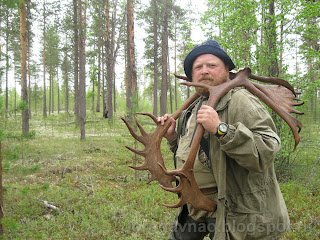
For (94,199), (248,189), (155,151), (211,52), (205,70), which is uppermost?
(211,52)

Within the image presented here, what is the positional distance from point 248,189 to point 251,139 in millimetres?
443

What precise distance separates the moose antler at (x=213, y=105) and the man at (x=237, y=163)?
0.26 feet

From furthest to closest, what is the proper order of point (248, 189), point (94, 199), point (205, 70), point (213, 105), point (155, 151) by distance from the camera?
point (94, 199)
point (155, 151)
point (205, 70)
point (213, 105)
point (248, 189)

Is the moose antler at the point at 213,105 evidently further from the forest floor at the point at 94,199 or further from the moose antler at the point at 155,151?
the forest floor at the point at 94,199

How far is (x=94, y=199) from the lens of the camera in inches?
223

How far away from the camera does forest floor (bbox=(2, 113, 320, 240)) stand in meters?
3.99

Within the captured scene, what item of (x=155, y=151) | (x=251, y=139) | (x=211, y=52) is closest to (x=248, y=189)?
(x=251, y=139)

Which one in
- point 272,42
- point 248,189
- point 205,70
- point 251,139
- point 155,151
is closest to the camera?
point 251,139

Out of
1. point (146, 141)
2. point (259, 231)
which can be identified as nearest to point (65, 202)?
point (146, 141)

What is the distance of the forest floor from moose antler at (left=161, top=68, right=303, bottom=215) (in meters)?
2.47

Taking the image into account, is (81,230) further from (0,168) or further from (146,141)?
(146,141)

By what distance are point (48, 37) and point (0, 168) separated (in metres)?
27.3

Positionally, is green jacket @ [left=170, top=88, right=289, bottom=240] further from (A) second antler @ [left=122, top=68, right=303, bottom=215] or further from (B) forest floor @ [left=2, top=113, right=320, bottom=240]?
(B) forest floor @ [left=2, top=113, right=320, bottom=240]

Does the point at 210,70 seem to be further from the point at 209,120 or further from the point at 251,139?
the point at 251,139
